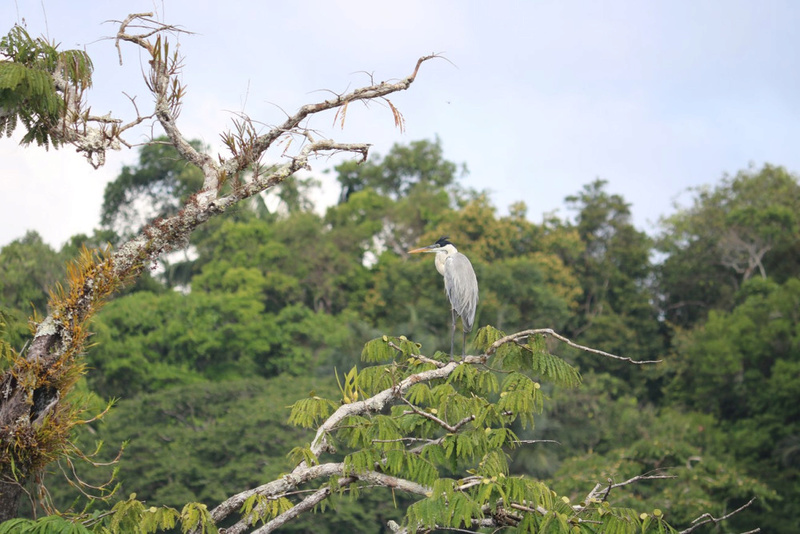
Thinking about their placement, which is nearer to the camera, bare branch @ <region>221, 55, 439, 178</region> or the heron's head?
bare branch @ <region>221, 55, 439, 178</region>

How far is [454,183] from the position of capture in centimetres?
4409

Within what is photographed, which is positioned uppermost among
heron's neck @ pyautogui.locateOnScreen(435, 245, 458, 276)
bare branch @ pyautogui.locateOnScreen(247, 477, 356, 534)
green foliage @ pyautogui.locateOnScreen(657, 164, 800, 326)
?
green foliage @ pyautogui.locateOnScreen(657, 164, 800, 326)

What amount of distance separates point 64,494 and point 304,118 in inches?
677

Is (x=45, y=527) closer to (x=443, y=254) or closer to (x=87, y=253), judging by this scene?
(x=87, y=253)

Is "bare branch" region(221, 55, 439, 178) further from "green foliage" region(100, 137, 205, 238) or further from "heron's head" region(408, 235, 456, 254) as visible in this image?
"green foliage" region(100, 137, 205, 238)

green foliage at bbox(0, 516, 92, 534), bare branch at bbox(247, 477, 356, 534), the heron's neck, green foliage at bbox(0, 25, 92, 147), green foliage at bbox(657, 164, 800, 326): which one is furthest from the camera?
green foliage at bbox(657, 164, 800, 326)

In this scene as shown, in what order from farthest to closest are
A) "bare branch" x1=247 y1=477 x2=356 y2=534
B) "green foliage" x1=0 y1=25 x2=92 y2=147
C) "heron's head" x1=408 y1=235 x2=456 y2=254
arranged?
"heron's head" x1=408 y1=235 x2=456 y2=254, "green foliage" x1=0 y1=25 x2=92 y2=147, "bare branch" x1=247 y1=477 x2=356 y2=534

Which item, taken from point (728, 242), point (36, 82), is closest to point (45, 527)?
point (36, 82)

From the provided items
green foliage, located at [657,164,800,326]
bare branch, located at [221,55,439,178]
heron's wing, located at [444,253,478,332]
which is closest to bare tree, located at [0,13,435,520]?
bare branch, located at [221,55,439,178]

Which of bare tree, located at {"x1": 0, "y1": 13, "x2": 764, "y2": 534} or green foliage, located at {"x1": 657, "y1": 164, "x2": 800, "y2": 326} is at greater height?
green foliage, located at {"x1": 657, "y1": 164, "x2": 800, "y2": 326}

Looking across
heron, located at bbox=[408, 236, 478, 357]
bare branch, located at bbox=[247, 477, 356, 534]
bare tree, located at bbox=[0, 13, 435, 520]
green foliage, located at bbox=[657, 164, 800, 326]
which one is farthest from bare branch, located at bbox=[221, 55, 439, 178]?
green foliage, located at bbox=[657, 164, 800, 326]

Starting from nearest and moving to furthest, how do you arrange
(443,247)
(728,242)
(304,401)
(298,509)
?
(298,509) < (304,401) < (443,247) < (728,242)

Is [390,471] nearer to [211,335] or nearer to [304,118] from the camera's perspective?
[304,118]

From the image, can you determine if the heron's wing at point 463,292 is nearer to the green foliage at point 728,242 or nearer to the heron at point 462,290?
the heron at point 462,290
